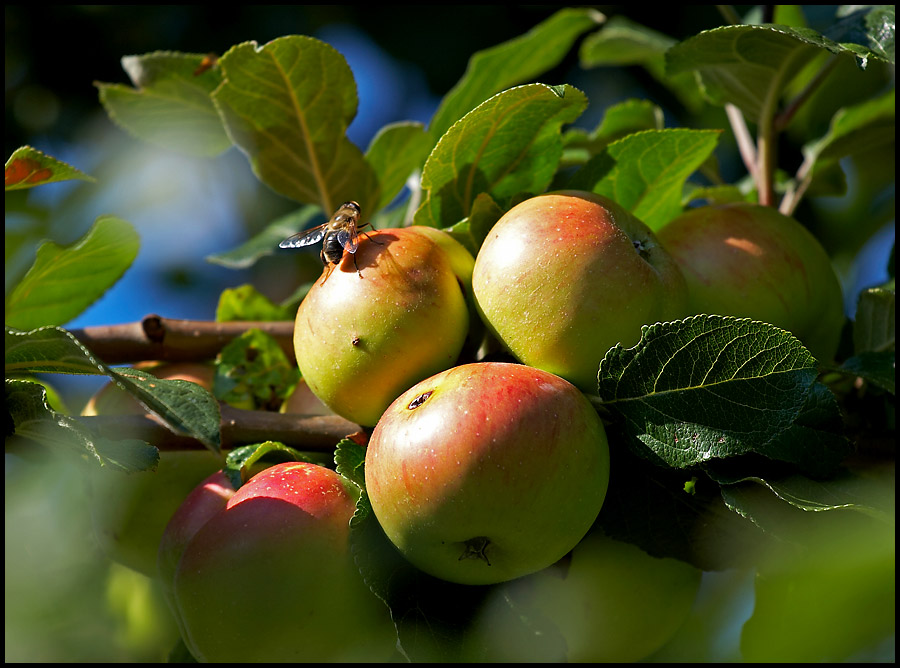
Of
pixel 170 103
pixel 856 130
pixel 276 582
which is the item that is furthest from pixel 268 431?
pixel 856 130

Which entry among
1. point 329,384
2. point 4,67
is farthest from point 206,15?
point 329,384

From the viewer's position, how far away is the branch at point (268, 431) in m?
0.85

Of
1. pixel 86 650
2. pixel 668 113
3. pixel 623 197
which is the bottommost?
pixel 86 650

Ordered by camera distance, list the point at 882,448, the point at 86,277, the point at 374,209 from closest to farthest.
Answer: the point at 882,448
the point at 86,277
the point at 374,209

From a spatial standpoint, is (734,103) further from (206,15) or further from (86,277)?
(206,15)

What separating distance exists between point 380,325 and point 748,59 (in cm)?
62

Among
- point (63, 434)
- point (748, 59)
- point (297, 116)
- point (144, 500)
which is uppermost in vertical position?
point (748, 59)

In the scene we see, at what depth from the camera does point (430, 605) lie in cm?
75

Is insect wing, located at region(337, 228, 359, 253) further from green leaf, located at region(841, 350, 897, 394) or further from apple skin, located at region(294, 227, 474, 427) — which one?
green leaf, located at region(841, 350, 897, 394)

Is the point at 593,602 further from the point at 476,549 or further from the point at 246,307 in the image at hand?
the point at 246,307

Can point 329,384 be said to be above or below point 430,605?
above

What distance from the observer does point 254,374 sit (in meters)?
1.08

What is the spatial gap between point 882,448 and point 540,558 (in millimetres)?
490

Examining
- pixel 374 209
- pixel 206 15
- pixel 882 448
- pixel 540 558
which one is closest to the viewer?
pixel 540 558
